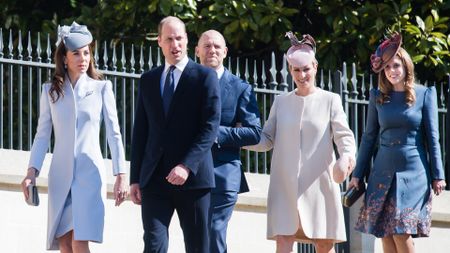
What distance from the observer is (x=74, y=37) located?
1050cm

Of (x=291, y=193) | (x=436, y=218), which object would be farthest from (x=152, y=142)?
(x=436, y=218)

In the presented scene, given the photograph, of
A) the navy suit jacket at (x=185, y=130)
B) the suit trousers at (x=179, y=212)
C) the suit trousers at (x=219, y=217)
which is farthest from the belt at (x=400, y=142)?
the suit trousers at (x=179, y=212)

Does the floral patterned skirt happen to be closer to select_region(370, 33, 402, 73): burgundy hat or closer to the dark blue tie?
select_region(370, 33, 402, 73): burgundy hat

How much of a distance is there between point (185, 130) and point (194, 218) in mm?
543

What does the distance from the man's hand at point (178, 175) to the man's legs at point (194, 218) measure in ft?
0.51

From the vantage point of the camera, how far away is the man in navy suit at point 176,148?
984 centimetres

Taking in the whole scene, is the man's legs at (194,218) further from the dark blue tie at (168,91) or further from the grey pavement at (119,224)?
the grey pavement at (119,224)

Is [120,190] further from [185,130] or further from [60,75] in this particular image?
[60,75]

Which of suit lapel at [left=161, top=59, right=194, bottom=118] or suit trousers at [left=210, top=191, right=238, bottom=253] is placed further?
suit trousers at [left=210, top=191, right=238, bottom=253]

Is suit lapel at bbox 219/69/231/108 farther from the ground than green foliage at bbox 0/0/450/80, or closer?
closer

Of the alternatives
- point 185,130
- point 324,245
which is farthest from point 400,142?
point 185,130

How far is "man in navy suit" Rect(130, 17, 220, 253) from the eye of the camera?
9.84 metres

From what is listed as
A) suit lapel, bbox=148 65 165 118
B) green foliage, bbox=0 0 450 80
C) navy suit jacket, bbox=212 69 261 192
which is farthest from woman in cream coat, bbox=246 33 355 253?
green foliage, bbox=0 0 450 80

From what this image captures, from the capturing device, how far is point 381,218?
11391 millimetres
